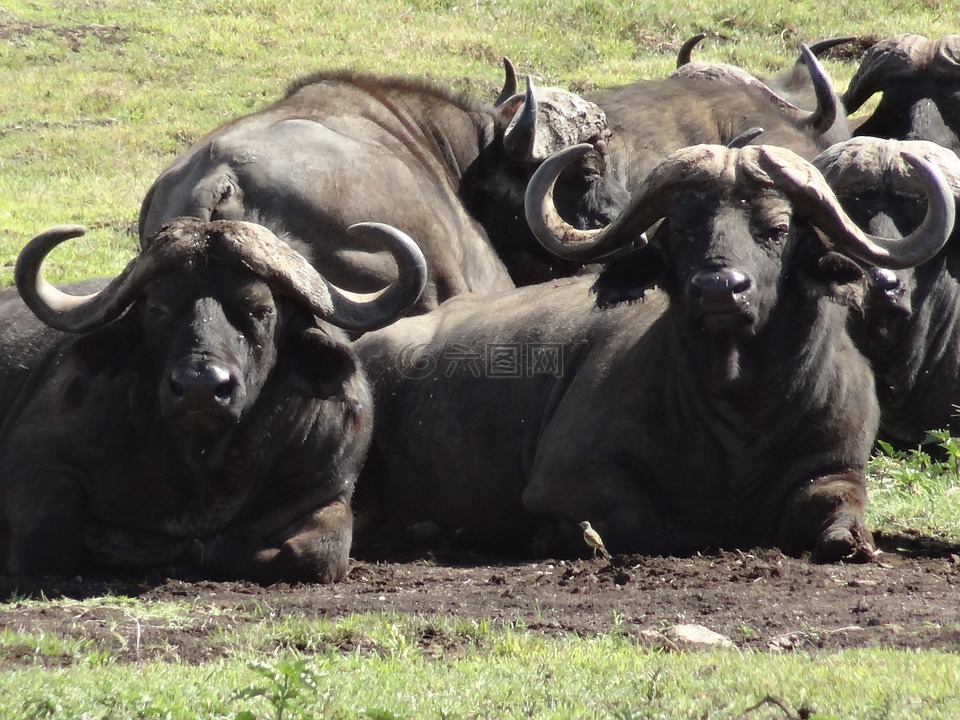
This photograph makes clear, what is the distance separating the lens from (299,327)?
27.0 ft

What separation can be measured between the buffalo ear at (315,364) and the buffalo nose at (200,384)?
2.45ft

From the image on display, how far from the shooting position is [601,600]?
6.98 metres

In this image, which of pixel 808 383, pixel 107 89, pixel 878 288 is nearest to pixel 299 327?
pixel 808 383

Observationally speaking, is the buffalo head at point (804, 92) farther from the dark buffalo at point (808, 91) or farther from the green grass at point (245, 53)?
the green grass at point (245, 53)

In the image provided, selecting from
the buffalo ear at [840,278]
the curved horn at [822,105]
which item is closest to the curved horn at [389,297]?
the buffalo ear at [840,278]

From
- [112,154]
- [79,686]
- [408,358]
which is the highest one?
[79,686]

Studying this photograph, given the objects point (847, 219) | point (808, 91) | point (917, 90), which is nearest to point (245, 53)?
point (808, 91)

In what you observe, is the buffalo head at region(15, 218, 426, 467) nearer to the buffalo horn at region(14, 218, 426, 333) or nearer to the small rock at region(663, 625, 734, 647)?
the buffalo horn at region(14, 218, 426, 333)

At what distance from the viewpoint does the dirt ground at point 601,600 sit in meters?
6.24

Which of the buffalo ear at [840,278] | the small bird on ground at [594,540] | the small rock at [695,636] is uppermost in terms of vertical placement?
the buffalo ear at [840,278]

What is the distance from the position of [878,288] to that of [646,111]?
4458 mm

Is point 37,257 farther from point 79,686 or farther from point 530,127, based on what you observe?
point 530,127

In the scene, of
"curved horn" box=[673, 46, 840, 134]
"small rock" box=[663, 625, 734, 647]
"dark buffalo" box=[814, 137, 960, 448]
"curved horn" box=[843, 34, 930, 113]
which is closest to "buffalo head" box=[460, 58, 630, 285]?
"curved horn" box=[673, 46, 840, 134]

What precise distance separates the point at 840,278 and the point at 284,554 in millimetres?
2827
